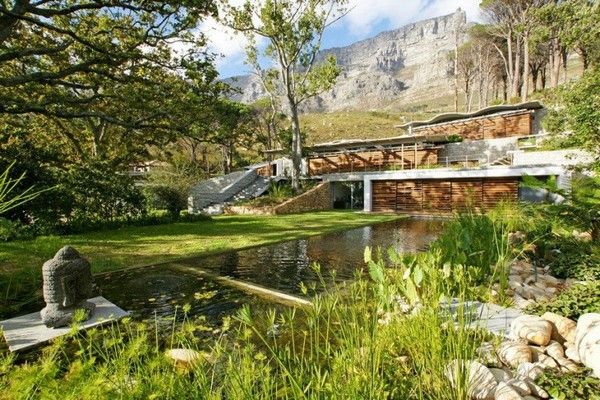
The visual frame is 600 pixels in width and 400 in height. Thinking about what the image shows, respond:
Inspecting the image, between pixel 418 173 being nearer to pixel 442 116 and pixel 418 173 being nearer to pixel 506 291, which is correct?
pixel 442 116

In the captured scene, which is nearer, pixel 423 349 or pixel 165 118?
pixel 423 349

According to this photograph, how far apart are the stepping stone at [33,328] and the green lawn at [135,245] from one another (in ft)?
4.18

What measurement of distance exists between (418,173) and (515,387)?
20.0 meters

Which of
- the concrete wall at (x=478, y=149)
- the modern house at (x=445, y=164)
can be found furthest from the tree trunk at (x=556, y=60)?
the concrete wall at (x=478, y=149)

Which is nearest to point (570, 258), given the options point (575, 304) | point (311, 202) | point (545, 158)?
point (575, 304)

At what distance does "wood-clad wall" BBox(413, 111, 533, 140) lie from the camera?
23953 mm

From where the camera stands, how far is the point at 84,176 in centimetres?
1482

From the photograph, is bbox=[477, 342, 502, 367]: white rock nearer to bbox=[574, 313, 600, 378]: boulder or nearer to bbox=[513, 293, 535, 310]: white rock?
bbox=[574, 313, 600, 378]: boulder

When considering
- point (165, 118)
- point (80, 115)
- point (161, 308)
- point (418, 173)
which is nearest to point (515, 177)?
point (418, 173)

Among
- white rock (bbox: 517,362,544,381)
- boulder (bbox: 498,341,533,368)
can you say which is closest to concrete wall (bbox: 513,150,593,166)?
boulder (bbox: 498,341,533,368)

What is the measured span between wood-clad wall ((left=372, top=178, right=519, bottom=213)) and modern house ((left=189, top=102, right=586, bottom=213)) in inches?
1.9

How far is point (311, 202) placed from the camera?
Answer: 24250 millimetres

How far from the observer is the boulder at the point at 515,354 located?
3.10m

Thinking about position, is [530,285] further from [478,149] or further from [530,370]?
[478,149]
